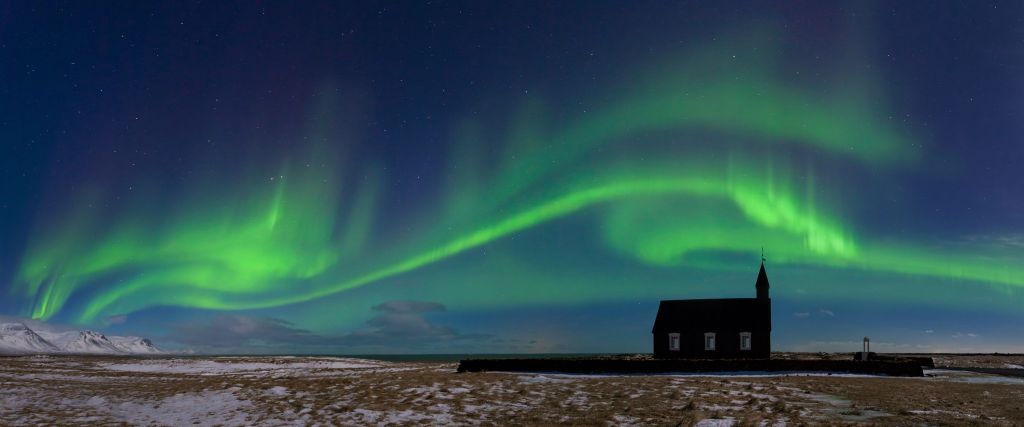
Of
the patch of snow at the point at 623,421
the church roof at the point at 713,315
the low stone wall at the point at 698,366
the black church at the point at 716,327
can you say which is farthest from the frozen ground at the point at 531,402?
the church roof at the point at 713,315

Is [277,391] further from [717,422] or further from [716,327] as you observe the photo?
[716,327]

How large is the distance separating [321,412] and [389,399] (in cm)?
359

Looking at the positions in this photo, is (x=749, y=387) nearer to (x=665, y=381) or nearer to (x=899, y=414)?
(x=665, y=381)

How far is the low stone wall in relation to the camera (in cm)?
4409

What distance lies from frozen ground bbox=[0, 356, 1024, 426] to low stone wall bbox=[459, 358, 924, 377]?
5636mm

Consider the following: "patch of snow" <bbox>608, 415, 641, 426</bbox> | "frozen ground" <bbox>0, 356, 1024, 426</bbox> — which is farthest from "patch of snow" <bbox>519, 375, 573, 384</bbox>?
"patch of snow" <bbox>608, 415, 641, 426</bbox>

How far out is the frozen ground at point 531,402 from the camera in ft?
83.2

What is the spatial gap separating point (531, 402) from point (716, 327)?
139 ft

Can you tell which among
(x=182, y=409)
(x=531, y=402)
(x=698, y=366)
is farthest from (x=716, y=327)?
(x=182, y=409)

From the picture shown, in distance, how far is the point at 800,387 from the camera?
32969mm

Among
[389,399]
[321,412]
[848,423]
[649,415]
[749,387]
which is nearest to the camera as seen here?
[848,423]

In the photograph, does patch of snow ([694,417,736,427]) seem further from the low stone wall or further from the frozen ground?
the low stone wall

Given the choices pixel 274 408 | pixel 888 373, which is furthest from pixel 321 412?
pixel 888 373

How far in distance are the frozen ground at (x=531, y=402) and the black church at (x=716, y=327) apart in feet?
89.9
